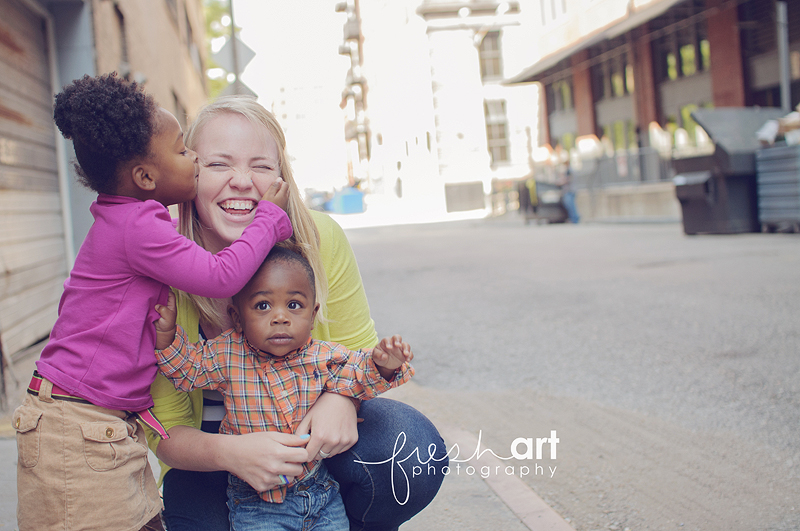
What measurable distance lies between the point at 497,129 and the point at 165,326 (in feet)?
122

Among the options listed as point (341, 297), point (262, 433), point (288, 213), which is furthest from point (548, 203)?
point (262, 433)

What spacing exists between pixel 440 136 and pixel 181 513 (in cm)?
3580

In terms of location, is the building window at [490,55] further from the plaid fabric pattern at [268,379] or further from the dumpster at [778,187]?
the plaid fabric pattern at [268,379]

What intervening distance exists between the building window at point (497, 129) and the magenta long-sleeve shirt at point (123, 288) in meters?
36.7

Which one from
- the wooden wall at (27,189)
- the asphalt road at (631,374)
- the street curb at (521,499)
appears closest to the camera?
the street curb at (521,499)

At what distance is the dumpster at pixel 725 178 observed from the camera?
12.9 m

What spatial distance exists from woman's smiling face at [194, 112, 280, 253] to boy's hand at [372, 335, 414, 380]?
608mm

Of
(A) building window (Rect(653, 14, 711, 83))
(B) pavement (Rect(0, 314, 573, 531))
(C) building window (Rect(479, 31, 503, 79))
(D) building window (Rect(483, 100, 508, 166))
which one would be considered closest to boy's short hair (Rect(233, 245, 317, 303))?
(B) pavement (Rect(0, 314, 573, 531))

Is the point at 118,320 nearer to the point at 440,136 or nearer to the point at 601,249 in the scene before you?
the point at 601,249

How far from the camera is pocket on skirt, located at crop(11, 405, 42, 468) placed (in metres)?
1.95

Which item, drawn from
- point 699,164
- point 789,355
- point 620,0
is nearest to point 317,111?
point 620,0

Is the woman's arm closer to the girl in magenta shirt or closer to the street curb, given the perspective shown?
the girl in magenta shirt

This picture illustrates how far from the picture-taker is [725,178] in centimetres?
1303

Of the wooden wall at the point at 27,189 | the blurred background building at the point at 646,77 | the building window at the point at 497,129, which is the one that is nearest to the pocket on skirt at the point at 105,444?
the wooden wall at the point at 27,189
